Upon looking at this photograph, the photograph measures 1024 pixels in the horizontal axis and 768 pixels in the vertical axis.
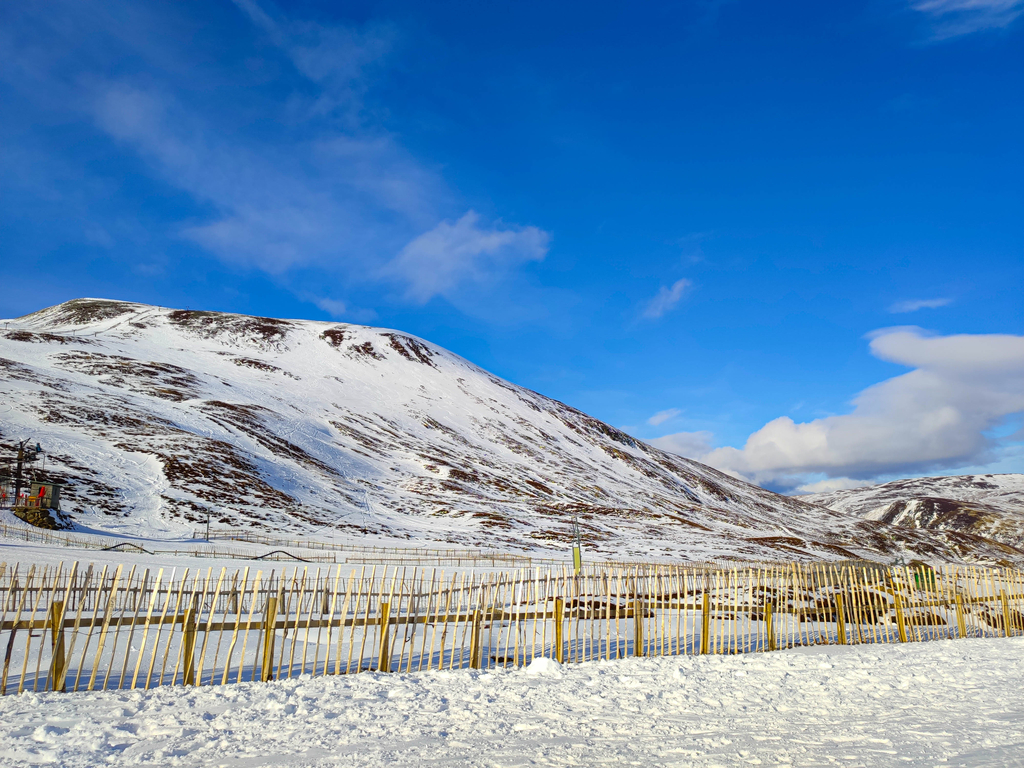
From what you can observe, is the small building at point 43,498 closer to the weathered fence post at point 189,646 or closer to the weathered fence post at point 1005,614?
the weathered fence post at point 189,646

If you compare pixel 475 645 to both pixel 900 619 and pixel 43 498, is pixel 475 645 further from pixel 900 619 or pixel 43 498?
pixel 43 498

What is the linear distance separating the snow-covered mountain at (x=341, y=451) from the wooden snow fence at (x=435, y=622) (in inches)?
1779

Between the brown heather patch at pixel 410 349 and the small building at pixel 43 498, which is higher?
the brown heather patch at pixel 410 349

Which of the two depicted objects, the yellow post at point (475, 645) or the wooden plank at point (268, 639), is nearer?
the wooden plank at point (268, 639)

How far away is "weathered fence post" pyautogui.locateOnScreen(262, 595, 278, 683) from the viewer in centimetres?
1095

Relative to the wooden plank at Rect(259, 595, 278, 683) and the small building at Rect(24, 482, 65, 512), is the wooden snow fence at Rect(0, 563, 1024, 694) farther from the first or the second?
the small building at Rect(24, 482, 65, 512)

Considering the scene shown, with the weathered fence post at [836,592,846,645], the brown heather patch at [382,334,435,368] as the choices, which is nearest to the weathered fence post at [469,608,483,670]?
the weathered fence post at [836,592,846,645]

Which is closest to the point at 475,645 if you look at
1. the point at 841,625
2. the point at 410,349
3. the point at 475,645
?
the point at 475,645

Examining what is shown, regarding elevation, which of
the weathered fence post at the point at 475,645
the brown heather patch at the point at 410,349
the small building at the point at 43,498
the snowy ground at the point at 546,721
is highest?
the brown heather patch at the point at 410,349

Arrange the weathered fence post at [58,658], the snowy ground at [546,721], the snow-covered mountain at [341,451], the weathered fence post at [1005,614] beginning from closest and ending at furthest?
the snowy ground at [546,721] → the weathered fence post at [58,658] → the weathered fence post at [1005,614] → the snow-covered mountain at [341,451]

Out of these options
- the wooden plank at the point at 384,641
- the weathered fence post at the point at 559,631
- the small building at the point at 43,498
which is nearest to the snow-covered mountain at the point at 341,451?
the small building at the point at 43,498

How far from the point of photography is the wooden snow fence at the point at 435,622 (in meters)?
10.7

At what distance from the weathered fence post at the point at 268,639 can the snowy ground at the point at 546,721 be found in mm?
468

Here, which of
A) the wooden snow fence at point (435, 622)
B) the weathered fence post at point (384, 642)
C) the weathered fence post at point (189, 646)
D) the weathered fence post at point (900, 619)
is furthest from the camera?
the weathered fence post at point (900, 619)
